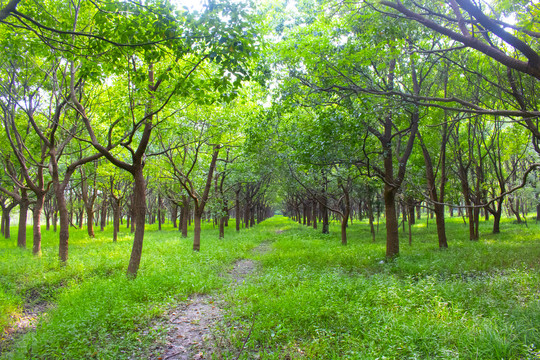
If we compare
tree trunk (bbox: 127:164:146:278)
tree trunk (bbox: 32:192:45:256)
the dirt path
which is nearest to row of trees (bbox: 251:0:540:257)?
tree trunk (bbox: 127:164:146:278)

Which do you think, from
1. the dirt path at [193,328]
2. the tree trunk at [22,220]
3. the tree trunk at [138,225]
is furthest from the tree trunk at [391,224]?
the tree trunk at [22,220]

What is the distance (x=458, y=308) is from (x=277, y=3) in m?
11.5

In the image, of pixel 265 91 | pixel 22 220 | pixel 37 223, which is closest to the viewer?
pixel 265 91

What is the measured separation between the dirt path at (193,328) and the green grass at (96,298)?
13.5 inches

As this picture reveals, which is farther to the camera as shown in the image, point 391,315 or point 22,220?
point 22,220

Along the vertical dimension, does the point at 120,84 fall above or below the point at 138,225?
above

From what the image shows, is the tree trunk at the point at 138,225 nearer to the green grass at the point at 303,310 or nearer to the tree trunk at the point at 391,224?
the green grass at the point at 303,310

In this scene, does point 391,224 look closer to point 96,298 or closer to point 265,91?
point 265,91

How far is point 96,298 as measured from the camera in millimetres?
7039

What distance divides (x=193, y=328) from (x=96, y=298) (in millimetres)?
2728

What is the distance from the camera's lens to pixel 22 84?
12.2 m

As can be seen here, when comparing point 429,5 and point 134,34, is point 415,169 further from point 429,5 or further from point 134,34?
point 134,34

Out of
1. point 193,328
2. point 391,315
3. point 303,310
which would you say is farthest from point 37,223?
point 391,315

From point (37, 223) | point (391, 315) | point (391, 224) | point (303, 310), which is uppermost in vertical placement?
point (37, 223)
